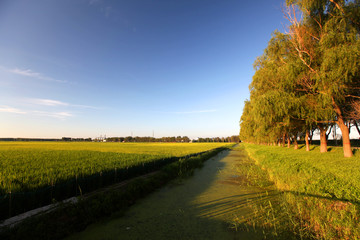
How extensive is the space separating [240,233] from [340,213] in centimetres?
263

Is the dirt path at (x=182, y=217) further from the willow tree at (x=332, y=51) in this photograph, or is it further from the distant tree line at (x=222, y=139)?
the distant tree line at (x=222, y=139)

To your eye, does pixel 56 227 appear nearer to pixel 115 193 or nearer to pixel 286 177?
pixel 115 193

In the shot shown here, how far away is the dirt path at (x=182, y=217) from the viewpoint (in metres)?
4.39

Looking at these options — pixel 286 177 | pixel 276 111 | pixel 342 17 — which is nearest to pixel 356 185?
pixel 286 177

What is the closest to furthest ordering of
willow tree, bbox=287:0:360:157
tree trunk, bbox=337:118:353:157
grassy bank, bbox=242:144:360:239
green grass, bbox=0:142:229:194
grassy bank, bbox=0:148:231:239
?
grassy bank, bbox=0:148:231:239 → grassy bank, bbox=242:144:360:239 → green grass, bbox=0:142:229:194 → willow tree, bbox=287:0:360:157 → tree trunk, bbox=337:118:353:157

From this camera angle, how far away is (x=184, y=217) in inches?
213

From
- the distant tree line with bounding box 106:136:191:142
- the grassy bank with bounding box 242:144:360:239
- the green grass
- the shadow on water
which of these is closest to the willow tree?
the grassy bank with bounding box 242:144:360:239

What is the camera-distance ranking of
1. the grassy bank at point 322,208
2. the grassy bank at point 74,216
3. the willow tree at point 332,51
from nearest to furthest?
1. the grassy bank at point 74,216
2. the grassy bank at point 322,208
3. the willow tree at point 332,51

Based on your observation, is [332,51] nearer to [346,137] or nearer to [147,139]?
[346,137]

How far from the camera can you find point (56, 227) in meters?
4.36

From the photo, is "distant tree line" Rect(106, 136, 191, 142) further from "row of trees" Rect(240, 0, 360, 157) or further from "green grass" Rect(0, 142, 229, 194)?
"row of trees" Rect(240, 0, 360, 157)

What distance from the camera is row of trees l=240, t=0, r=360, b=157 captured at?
9297mm

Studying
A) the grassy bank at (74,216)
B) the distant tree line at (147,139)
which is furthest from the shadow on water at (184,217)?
the distant tree line at (147,139)

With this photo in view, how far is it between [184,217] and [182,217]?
67 mm
